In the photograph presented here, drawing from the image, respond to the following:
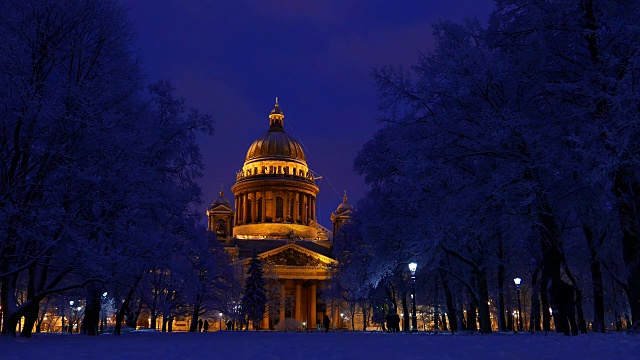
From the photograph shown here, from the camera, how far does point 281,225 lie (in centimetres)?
12575

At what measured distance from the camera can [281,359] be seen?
10.4m

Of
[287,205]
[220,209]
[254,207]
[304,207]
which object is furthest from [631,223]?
[304,207]

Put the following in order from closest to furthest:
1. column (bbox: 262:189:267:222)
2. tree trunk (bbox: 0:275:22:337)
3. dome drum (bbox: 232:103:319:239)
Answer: tree trunk (bbox: 0:275:22:337)
dome drum (bbox: 232:103:319:239)
column (bbox: 262:189:267:222)

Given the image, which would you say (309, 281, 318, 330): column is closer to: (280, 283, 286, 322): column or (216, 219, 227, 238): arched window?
(280, 283, 286, 322): column

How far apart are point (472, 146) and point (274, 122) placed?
433ft

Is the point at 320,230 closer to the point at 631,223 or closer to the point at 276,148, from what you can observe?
the point at 276,148

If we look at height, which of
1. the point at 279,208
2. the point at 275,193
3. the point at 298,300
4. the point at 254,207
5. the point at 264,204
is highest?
the point at 275,193

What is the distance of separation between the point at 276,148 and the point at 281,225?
19.1m

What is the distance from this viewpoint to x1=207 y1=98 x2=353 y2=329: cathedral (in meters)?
104

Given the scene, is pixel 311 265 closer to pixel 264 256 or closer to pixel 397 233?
pixel 264 256

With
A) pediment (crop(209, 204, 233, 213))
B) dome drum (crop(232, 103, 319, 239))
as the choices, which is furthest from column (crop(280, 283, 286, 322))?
pediment (crop(209, 204, 233, 213))

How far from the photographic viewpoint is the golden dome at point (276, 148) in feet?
449

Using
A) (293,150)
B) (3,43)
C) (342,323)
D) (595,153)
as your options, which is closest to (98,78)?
(3,43)

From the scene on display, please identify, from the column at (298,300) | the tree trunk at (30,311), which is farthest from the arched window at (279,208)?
the tree trunk at (30,311)
